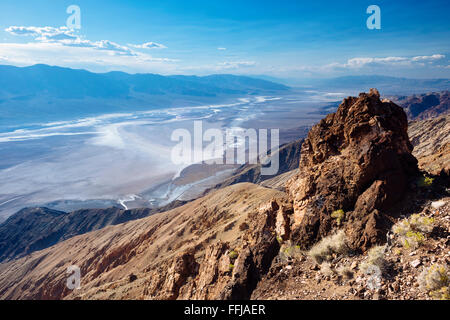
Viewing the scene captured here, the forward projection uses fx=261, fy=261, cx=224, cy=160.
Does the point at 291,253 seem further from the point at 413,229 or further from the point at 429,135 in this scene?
the point at 429,135

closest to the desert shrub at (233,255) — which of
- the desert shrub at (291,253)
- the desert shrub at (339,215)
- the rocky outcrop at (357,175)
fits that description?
the desert shrub at (291,253)

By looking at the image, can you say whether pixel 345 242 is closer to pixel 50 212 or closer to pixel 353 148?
pixel 353 148

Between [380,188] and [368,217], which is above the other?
[380,188]

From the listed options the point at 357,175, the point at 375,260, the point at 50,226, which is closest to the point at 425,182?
the point at 357,175

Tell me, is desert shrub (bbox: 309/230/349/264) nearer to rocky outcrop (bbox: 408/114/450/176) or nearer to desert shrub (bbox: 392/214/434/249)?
desert shrub (bbox: 392/214/434/249)

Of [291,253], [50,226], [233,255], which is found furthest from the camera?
[50,226]

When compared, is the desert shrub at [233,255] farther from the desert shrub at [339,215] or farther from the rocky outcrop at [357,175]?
the desert shrub at [339,215]
